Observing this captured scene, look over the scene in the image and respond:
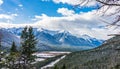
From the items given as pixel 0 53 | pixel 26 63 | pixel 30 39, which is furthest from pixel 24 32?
pixel 0 53

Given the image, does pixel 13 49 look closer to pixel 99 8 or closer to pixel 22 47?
pixel 22 47

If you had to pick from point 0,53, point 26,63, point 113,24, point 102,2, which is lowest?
point 26,63

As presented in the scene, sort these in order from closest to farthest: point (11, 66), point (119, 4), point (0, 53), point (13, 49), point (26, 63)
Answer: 1. point (119, 4)
2. point (0, 53)
3. point (11, 66)
4. point (13, 49)
5. point (26, 63)

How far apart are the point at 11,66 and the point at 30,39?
631 inches

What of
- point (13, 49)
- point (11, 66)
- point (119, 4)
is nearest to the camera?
point (119, 4)

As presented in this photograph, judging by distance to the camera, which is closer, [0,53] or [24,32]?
[0,53]

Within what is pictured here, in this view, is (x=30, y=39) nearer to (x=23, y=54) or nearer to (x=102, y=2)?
(x=23, y=54)

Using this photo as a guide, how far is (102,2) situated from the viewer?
5.66 meters

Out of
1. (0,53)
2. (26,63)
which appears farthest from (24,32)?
(0,53)

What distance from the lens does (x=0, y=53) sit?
2511 cm

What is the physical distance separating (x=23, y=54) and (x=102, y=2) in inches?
1885

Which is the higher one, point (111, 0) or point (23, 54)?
point (111, 0)

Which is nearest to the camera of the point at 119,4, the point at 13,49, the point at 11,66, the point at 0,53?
the point at 119,4


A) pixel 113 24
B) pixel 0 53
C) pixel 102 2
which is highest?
pixel 102 2
